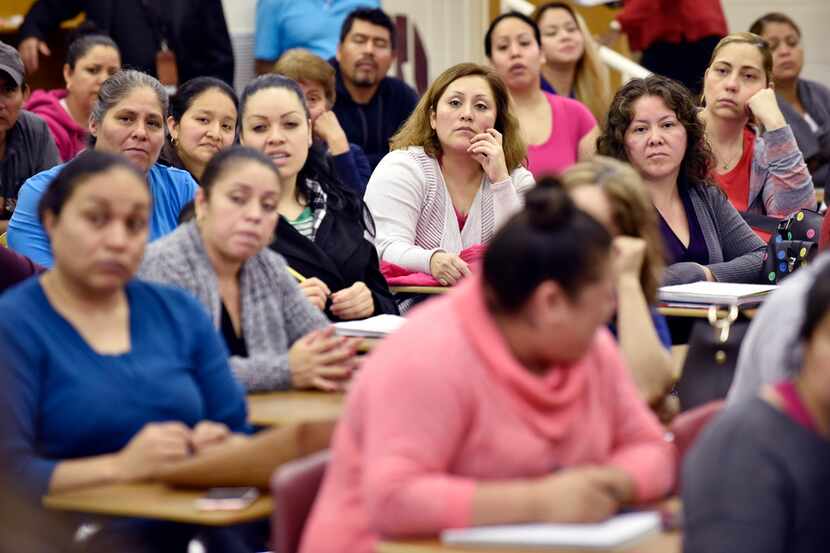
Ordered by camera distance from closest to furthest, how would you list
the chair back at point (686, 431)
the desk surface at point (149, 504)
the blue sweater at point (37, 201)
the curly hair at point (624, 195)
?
the desk surface at point (149, 504) → the chair back at point (686, 431) → the curly hair at point (624, 195) → the blue sweater at point (37, 201)

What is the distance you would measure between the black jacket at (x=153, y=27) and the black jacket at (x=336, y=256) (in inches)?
110

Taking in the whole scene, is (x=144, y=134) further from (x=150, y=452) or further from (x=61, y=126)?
(x=150, y=452)

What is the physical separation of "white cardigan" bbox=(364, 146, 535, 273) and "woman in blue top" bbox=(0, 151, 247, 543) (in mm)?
2093

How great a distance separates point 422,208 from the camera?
4824mm

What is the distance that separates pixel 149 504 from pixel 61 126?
388cm

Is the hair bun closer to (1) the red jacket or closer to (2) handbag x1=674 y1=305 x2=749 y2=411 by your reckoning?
(2) handbag x1=674 y1=305 x2=749 y2=411

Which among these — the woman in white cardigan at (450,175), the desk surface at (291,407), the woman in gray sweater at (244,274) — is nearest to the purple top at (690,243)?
the woman in white cardigan at (450,175)

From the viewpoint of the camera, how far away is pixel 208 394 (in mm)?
2730

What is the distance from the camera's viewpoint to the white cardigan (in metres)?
4.76

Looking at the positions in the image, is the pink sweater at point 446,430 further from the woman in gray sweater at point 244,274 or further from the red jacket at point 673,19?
the red jacket at point 673,19

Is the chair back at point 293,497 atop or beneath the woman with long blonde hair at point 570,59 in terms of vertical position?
beneath

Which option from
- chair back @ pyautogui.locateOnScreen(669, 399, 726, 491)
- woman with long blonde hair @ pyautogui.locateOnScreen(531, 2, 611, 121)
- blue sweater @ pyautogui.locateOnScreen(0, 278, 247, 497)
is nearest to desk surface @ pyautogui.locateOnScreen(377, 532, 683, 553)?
chair back @ pyautogui.locateOnScreen(669, 399, 726, 491)

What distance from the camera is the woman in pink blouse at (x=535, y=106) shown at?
6.05m

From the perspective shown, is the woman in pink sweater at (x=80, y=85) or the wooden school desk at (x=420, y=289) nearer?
the wooden school desk at (x=420, y=289)
